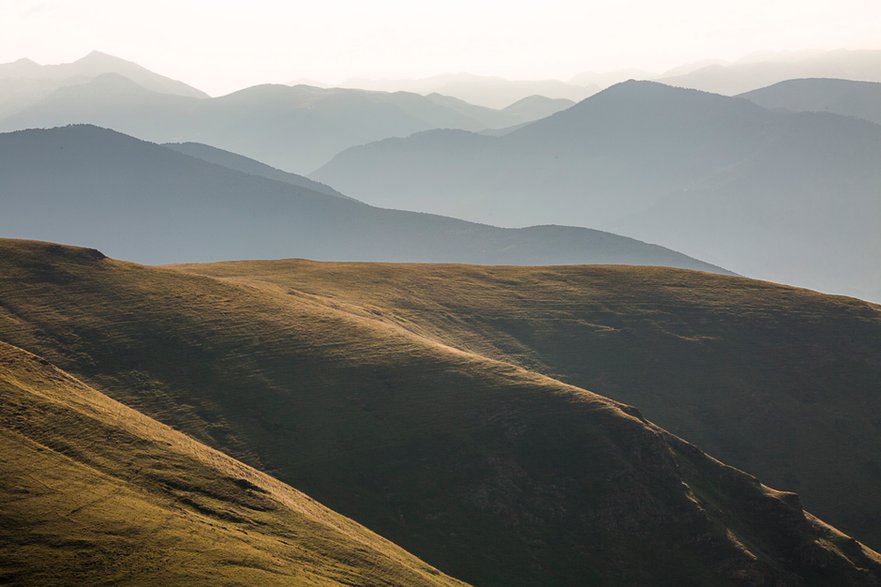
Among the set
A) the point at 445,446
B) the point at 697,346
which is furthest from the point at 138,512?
the point at 697,346

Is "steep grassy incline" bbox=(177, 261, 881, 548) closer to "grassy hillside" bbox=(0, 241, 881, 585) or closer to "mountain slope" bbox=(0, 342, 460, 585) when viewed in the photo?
"grassy hillside" bbox=(0, 241, 881, 585)

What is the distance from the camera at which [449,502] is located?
95500 millimetres

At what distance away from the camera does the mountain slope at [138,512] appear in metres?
55.3

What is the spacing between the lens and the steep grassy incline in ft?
461

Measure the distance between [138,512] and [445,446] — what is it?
4558 cm

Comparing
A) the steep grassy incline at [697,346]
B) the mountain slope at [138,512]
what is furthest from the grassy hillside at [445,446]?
the steep grassy incline at [697,346]

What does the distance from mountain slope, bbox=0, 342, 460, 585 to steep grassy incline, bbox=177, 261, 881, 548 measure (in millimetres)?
71359

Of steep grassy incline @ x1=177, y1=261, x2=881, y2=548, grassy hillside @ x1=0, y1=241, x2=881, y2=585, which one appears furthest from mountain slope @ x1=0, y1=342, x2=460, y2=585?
steep grassy incline @ x1=177, y1=261, x2=881, y2=548

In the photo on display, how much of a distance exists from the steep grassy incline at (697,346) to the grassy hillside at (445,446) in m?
30.4

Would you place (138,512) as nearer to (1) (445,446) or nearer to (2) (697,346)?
(1) (445,446)

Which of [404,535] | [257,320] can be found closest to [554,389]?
[404,535]

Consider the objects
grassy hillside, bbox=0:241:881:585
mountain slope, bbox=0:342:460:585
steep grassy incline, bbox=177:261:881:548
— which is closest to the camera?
mountain slope, bbox=0:342:460:585

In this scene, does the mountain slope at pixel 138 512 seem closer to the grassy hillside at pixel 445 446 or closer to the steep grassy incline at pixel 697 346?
the grassy hillside at pixel 445 446

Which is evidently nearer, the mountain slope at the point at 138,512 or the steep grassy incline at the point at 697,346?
the mountain slope at the point at 138,512
